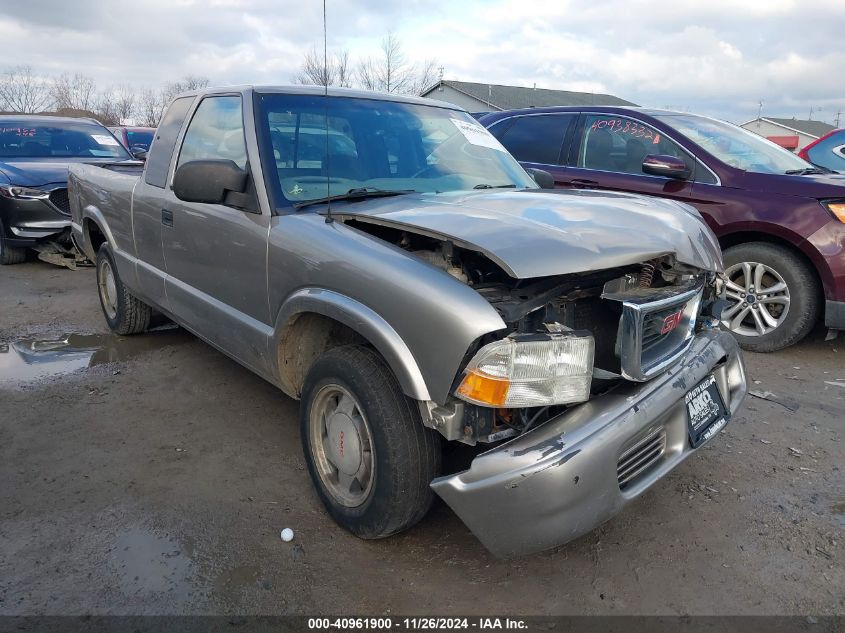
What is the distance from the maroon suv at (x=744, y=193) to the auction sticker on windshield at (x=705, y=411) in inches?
94.9

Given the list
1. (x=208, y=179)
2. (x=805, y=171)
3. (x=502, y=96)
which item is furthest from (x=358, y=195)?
(x=502, y=96)

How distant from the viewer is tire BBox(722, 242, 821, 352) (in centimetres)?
453

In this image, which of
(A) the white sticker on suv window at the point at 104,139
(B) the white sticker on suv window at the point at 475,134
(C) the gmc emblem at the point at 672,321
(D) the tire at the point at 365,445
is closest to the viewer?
(D) the tire at the point at 365,445

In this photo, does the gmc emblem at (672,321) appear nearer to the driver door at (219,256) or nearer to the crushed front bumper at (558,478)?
the crushed front bumper at (558,478)

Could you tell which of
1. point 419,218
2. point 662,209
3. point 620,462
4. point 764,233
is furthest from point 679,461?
point 764,233

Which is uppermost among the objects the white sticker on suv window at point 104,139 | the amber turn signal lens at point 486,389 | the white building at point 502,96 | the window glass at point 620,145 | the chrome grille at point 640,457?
the white building at point 502,96

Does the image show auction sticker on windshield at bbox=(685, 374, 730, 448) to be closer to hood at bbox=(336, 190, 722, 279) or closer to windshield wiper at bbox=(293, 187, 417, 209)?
hood at bbox=(336, 190, 722, 279)

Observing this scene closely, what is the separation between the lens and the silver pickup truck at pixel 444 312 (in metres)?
2.03

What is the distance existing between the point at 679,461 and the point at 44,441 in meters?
3.18

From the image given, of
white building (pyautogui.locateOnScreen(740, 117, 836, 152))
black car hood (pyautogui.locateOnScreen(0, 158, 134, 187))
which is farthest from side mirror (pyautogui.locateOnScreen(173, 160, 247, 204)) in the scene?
white building (pyautogui.locateOnScreen(740, 117, 836, 152))

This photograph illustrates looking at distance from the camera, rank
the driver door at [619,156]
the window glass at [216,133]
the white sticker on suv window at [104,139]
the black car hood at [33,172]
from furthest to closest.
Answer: the white sticker on suv window at [104,139], the black car hood at [33,172], the driver door at [619,156], the window glass at [216,133]

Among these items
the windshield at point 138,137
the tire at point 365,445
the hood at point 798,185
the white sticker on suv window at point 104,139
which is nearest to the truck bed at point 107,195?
the tire at point 365,445

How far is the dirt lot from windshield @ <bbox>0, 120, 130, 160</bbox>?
5.54 metres

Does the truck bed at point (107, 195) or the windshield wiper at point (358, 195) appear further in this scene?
the truck bed at point (107, 195)
